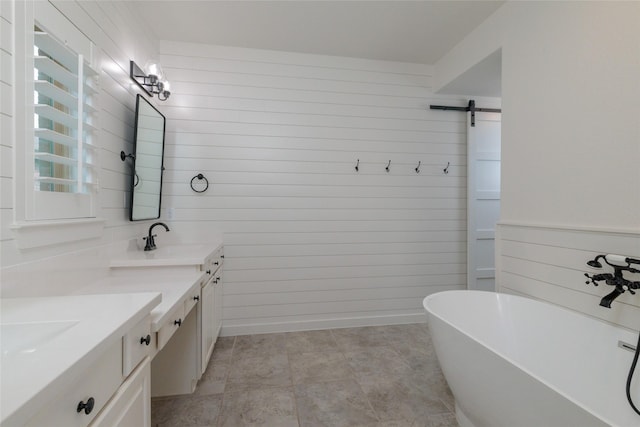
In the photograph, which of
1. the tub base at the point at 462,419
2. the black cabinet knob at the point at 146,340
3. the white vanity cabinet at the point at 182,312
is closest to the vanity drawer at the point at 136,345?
the black cabinet knob at the point at 146,340

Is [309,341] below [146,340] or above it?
below

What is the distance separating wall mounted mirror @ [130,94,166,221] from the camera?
2131 mm

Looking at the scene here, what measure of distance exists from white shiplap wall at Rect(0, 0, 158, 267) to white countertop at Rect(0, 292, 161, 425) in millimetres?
313

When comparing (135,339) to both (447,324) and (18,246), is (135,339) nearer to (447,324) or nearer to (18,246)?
(18,246)

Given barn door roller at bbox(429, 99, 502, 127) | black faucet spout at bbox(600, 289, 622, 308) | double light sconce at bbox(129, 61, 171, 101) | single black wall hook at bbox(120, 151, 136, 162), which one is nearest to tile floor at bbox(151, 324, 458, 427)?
black faucet spout at bbox(600, 289, 622, 308)

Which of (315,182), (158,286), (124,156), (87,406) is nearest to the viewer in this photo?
(87,406)

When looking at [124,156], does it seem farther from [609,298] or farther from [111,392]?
[609,298]

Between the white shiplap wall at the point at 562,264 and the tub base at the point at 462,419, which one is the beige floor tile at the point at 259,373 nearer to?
the tub base at the point at 462,419

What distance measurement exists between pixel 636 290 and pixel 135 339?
2.28 metres

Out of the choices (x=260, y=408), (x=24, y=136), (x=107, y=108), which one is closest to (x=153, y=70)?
(x=107, y=108)

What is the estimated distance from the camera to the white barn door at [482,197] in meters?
3.29

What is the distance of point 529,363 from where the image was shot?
1.73 meters

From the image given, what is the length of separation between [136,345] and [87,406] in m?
0.29

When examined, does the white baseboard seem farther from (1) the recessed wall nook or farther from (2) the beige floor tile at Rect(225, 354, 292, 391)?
(2) the beige floor tile at Rect(225, 354, 292, 391)
